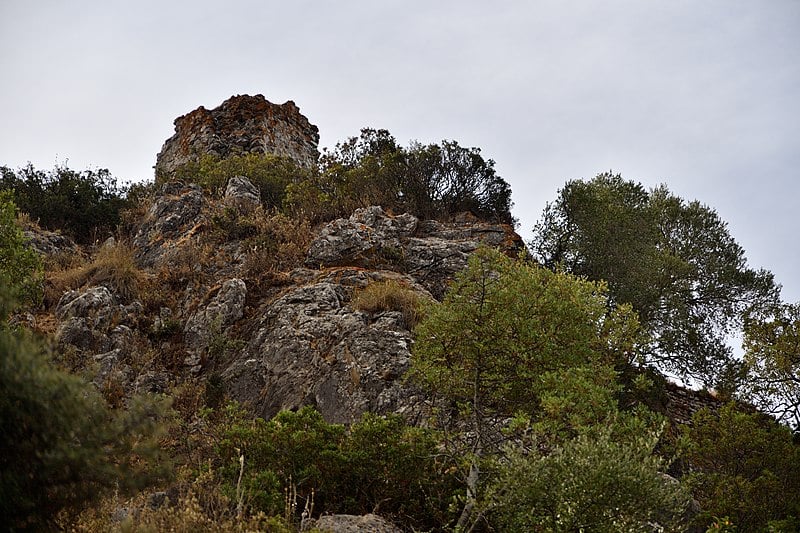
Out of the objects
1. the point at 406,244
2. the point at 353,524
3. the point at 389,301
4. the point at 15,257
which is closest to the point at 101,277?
the point at 15,257

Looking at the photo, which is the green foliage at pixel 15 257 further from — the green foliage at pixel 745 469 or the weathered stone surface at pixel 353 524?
the green foliage at pixel 745 469

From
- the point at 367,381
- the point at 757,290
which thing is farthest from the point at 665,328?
the point at 367,381

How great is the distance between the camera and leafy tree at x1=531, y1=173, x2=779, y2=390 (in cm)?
1772

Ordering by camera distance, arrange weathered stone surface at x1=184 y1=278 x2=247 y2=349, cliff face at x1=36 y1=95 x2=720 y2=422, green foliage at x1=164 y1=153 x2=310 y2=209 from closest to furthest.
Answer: cliff face at x1=36 y1=95 x2=720 y2=422
weathered stone surface at x1=184 y1=278 x2=247 y2=349
green foliage at x1=164 y1=153 x2=310 y2=209

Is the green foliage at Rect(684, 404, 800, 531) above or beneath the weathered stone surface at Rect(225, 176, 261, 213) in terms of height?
beneath

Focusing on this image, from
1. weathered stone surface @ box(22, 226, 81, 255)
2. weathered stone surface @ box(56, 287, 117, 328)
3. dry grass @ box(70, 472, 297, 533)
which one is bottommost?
dry grass @ box(70, 472, 297, 533)

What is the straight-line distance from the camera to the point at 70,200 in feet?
70.1

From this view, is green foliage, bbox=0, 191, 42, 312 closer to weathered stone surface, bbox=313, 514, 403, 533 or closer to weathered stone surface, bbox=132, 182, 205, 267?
weathered stone surface, bbox=313, 514, 403, 533

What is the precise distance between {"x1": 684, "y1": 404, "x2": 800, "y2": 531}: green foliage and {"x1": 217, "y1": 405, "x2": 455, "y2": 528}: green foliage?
14.0 ft

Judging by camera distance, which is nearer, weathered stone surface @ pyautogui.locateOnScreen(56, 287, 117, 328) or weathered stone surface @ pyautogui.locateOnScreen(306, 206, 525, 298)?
weathered stone surface @ pyautogui.locateOnScreen(56, 287, 117, 328)

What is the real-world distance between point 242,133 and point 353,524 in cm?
2800

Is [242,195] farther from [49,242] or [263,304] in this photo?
[263,304]


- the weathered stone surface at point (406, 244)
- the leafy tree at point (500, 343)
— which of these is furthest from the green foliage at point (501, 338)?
the weathered stone surface at point (406, 244)

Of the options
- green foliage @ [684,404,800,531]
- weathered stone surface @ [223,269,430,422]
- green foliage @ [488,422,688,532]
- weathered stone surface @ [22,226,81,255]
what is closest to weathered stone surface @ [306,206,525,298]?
weathered stone surface @ [223,269,430,422]
